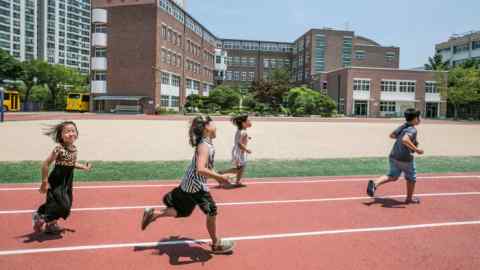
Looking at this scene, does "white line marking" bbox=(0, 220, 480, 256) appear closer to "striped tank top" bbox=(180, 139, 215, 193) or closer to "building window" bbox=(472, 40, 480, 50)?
"striped tank top" bbox=(180, 139, 215, 193)

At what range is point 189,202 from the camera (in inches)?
183

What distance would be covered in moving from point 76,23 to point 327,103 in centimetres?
12710

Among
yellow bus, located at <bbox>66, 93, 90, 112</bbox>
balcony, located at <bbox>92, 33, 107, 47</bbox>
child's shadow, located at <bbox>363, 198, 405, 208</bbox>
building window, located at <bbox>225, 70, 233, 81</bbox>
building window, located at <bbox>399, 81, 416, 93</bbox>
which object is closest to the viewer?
child's shadow, located at <bbox>363, 198, 405, 208</bbox>

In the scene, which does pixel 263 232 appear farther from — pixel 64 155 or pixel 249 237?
pixel 64 155

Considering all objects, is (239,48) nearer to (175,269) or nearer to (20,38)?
(20,38)

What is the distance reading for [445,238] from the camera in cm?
541

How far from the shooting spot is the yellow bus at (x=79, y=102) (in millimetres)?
59344

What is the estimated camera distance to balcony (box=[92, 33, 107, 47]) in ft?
186

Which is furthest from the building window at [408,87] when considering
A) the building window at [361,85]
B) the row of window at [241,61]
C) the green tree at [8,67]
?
the green tree at [8,67]

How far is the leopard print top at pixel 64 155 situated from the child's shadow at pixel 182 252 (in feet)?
4.38

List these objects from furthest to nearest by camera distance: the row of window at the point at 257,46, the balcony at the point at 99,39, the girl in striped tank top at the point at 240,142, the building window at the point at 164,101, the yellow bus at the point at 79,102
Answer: the row of window at the point at 257,46
the yellow bus at the point at 79,102
the building window at the point at 164,101
the balcony at the point at 99,39
the girl in striped tank top at the point at 240,142

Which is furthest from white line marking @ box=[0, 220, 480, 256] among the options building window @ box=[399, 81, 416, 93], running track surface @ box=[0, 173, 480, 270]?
building window @ box=[399, 81, 416, 93]

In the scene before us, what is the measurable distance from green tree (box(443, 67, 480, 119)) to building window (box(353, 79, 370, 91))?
41.1 feet

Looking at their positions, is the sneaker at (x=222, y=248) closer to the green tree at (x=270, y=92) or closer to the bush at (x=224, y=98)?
the bush at (x=224, y=98)
